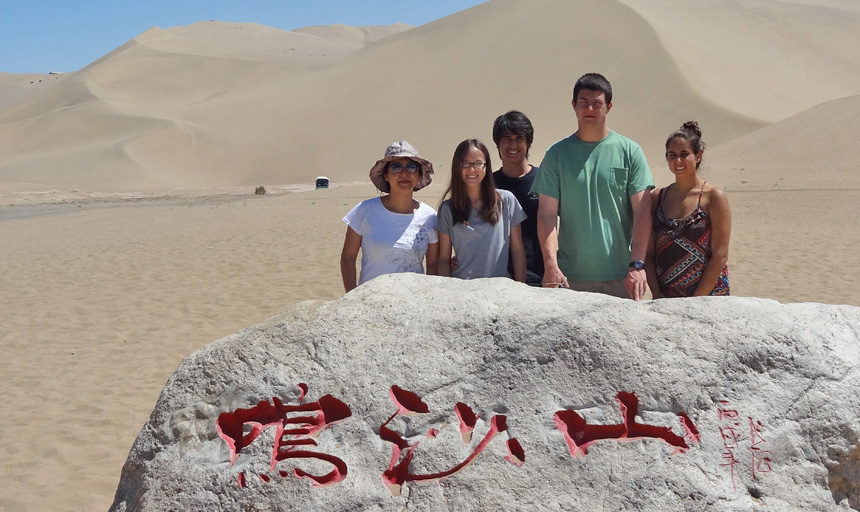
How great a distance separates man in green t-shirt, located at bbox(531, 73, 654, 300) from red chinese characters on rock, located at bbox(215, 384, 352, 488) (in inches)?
47.1

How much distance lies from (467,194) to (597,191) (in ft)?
1.94

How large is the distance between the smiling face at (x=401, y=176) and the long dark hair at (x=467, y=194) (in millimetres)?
191

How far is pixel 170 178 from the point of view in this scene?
4047 cm

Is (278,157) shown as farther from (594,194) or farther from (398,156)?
(594,194)

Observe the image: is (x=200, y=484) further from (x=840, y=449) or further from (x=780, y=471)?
(x=840, y=449)

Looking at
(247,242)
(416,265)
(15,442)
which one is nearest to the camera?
(416,265)

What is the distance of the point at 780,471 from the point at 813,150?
21112mm

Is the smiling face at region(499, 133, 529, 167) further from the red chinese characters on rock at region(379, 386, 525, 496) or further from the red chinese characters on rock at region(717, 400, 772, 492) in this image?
the red chinese characters on rock at region(717, 400, 772, 492)

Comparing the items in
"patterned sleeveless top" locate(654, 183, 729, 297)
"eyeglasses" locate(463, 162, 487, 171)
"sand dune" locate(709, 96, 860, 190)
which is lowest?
"patterned sleeveless top" locate(654, 183, 729, 297)

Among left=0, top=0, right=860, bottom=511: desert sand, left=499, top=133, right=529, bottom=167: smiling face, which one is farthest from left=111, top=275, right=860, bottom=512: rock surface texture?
left=0, top=0, right=860, bottom=511: desert sand

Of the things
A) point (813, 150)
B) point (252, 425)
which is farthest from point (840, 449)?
point (813, 150)

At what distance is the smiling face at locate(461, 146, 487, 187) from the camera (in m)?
3.23

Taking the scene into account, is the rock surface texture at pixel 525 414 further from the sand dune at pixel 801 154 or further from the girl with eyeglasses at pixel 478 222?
the sand dune at pixel 801 154

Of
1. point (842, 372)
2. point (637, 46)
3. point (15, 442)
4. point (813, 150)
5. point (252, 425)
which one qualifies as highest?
point (637, 46)
